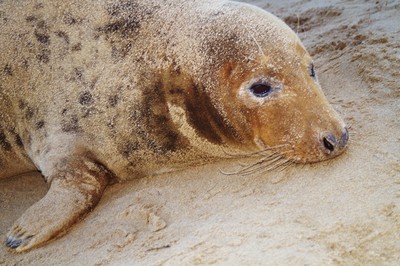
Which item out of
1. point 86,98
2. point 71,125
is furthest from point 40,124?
point 86,98

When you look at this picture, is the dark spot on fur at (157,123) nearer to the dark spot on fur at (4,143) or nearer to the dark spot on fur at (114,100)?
the dark spot on fur at (114,100)

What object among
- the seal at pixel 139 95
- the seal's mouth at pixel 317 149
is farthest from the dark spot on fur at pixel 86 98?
the seal's mouth at pixel 317 149

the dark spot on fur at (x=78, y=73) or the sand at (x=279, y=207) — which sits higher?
the dark spot on fur at (x=78, y=73)

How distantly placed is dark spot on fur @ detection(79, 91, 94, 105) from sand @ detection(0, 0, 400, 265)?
524mm

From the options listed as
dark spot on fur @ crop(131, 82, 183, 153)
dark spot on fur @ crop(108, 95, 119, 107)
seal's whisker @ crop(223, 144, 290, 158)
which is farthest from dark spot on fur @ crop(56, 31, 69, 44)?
seal's whisker @ crop(223, 144, 290, 158)

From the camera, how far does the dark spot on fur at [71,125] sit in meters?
2.47

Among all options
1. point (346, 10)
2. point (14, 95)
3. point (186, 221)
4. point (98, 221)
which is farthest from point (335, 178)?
point (346, 10)

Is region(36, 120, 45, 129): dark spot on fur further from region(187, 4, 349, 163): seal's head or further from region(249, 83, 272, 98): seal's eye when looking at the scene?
region(249, 83, 272, 98): seal's eye

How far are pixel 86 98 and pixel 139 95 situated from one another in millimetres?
327

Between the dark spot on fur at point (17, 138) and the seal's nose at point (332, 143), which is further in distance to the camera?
the dark spot on fur at point (17, 138)

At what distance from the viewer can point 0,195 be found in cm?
276

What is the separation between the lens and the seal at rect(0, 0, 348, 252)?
2148 mm

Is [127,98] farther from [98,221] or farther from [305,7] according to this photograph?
[305,7]

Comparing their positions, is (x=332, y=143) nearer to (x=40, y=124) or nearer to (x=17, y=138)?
(x=40, y=124)
